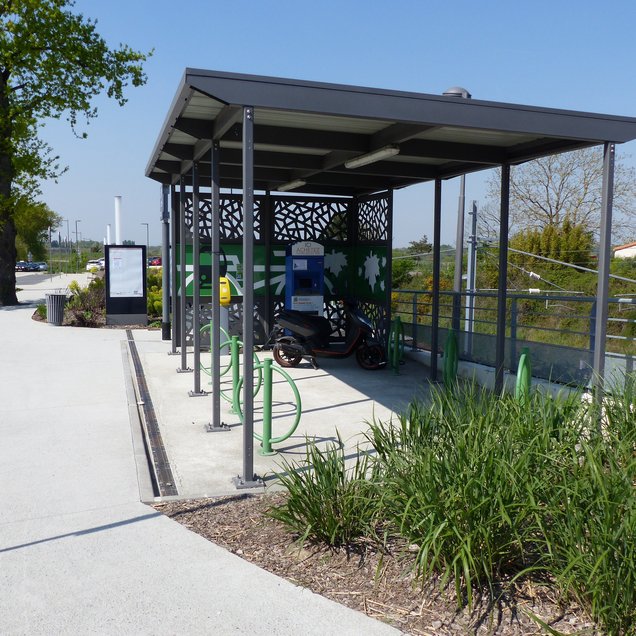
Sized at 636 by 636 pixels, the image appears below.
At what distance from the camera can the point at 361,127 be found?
20.2 feet

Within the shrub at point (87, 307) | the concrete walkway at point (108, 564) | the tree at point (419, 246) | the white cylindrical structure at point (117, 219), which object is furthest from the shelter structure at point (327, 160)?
the tree at point (419, 246)

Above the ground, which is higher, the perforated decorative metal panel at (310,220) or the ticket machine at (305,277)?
the perforated decorative metal panel at (310,220)

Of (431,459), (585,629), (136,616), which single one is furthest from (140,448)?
(585,629)

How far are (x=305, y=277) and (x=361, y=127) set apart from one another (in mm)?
4906

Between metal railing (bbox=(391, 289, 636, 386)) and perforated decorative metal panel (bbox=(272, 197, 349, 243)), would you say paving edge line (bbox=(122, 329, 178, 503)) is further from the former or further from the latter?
perforated decorative metal panel (bbox=(272, 197, 349, 243))

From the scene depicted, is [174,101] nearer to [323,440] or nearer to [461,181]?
[323,440]

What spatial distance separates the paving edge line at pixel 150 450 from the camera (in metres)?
4.83

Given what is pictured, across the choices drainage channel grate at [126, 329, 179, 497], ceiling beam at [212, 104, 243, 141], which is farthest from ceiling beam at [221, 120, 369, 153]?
drainage channel grate at [126, 329, 179, 497]

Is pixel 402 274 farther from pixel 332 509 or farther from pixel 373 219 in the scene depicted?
pixel 332 509

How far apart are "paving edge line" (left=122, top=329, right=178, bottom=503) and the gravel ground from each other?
0.50m

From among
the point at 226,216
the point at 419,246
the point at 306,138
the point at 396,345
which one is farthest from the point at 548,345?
the point at 419,246

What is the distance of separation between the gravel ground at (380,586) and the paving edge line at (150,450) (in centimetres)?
50

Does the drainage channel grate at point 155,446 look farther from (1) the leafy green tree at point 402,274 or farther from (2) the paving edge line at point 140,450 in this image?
(1) the leafy green tree at point 402,274

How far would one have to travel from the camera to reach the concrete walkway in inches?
122
